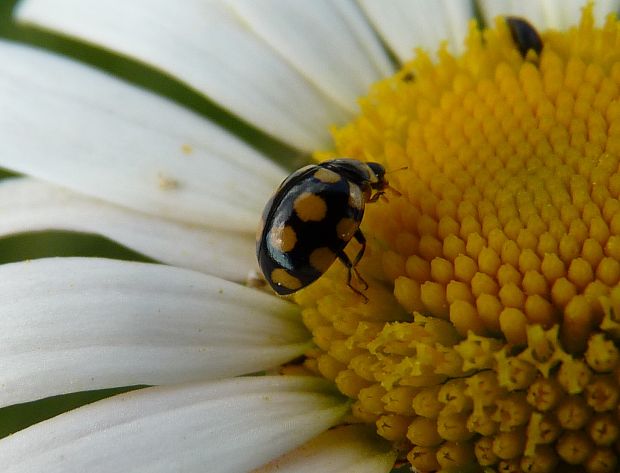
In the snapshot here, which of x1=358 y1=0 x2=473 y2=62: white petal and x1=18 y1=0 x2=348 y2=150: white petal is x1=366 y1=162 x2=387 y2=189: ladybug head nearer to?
x1=18 y1=0 x2=348 y2=150: white petal

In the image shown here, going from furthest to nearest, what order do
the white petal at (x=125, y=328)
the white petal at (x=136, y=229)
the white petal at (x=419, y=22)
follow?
the white petal at (x=419, y=22), the white petal at (x=136, y=229), the white petal at (x=125, y=328)

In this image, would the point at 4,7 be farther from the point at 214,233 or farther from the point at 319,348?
Answer: the point at 319,348

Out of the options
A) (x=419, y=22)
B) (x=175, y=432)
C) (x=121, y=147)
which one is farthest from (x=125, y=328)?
(x=419, y=22)

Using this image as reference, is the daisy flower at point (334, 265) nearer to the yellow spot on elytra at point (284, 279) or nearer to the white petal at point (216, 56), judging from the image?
the white petal at point (216, 56)

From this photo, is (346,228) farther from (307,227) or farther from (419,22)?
(419,22)

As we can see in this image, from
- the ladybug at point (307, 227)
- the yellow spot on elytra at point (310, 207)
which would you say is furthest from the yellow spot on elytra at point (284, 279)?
the yellow spot on elytra at point (310, 207)

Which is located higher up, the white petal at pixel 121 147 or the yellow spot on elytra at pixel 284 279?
the white petal at pixel 121 147

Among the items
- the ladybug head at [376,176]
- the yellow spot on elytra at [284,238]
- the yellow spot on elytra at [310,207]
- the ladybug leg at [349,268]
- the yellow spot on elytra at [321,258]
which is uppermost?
the ladybug head at [376,176]

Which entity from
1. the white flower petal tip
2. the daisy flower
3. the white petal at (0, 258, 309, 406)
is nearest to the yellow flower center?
the daisy flower

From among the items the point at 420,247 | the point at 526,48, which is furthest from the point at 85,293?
the point at 526,48
